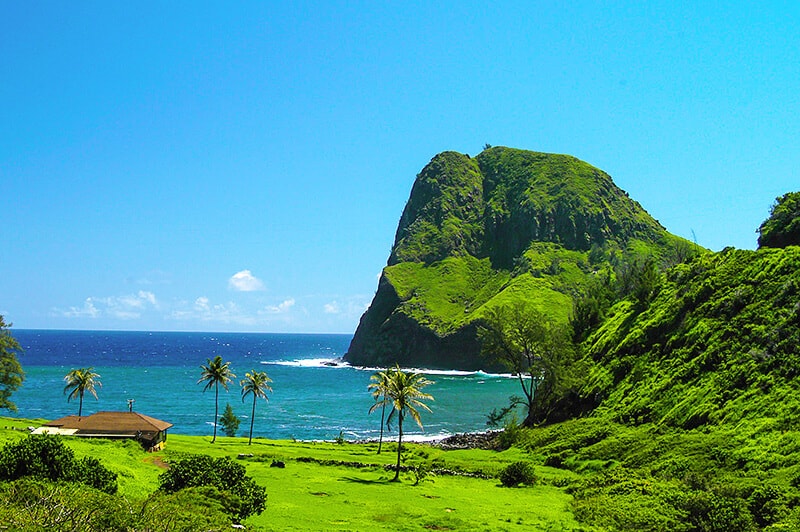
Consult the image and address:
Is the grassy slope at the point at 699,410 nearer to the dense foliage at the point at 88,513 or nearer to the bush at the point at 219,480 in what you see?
the bush at the point at 219,480

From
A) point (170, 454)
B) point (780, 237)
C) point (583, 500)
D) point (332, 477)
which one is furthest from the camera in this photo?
point (780, 237)

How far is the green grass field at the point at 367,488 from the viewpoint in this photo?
41531 mm

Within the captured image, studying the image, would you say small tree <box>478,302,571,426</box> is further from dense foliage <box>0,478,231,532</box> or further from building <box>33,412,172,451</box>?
dense foliage <box>0,478,231,532</box>

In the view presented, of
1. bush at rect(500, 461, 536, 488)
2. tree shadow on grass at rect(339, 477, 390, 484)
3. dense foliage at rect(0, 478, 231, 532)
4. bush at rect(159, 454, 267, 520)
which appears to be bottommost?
tree shadow on grass at rect(339, 477, 390, 484)

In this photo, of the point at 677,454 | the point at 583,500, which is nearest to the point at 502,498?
the point at 583,500

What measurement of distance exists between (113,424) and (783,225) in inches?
3811

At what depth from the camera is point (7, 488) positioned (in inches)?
1034

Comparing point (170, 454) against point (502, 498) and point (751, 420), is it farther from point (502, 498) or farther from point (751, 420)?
point (751, 420)

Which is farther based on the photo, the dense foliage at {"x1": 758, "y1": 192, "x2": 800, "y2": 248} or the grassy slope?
the dense foliage at {"x1": 758, "y1": 192, "x2": 800, "y2": 248}

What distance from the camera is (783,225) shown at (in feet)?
288

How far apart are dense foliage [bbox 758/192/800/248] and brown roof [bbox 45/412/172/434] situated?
291 feet

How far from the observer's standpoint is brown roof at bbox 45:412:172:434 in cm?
6944

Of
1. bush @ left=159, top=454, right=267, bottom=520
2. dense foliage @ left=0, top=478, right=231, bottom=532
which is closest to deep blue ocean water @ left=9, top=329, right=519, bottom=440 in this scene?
bush @ left=159, top=454, right=267, bottom=520

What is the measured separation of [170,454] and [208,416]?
Result: 6444 cm
